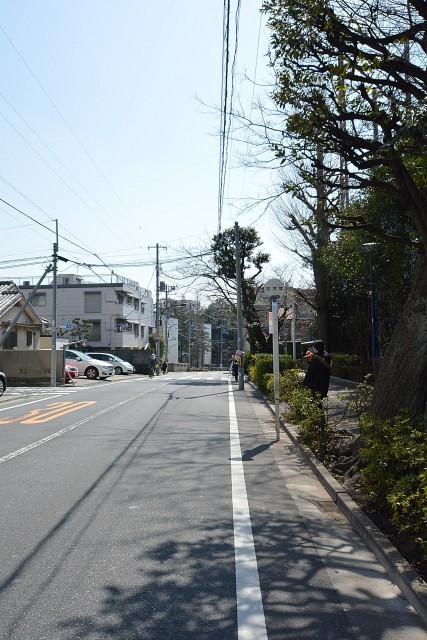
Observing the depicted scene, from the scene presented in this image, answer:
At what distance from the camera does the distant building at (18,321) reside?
3388 cm

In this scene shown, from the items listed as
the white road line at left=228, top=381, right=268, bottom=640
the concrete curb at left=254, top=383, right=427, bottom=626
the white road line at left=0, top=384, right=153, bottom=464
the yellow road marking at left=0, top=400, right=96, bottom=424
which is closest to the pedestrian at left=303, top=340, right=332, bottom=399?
the concrete curb at left=254, top=383, right=427, bottom=626

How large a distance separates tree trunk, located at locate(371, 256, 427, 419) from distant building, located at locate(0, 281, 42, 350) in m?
27.5

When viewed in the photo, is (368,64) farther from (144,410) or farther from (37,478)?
(144,410)

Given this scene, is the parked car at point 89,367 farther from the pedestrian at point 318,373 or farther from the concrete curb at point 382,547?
the concrete curb at point 382,547

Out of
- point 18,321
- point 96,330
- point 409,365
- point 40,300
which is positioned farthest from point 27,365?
point 409,365

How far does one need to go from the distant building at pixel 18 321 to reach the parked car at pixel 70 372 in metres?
3.73

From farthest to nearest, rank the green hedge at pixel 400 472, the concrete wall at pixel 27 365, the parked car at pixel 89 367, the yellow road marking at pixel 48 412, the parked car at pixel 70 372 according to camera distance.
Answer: the parked car at pixel 89 367 < the concrete wall at pixel 27 365 < the parked car at pixel 70 372 < the yellow road marking at pixel 48 412 < the green hedge at pixel 400 472

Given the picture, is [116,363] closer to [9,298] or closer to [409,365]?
[9,298]

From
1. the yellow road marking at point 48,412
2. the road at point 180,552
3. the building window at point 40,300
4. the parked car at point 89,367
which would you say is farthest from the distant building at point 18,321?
the road at point 180,552

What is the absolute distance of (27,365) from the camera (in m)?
32.8

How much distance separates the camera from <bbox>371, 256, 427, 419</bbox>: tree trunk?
25.7 ft

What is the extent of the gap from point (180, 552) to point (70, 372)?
29.5 metres

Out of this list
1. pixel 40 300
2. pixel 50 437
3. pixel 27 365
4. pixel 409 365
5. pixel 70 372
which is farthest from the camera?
pixel 40 300

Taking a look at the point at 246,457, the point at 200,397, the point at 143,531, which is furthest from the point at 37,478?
the point at 200,397
